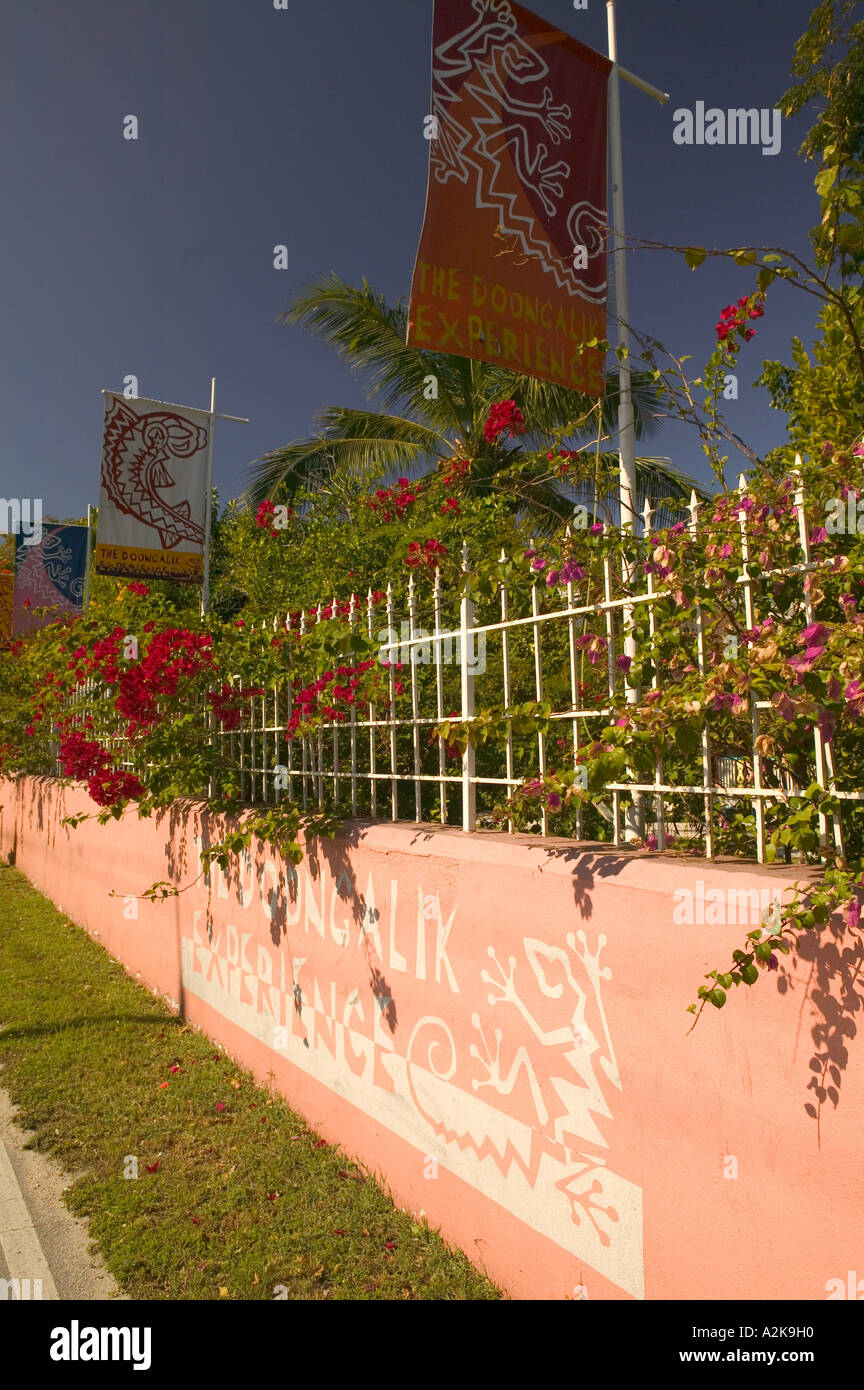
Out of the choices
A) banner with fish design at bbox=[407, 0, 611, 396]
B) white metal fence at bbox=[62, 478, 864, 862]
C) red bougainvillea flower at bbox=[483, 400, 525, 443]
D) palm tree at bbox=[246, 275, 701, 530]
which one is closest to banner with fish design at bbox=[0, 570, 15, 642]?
palm tree at bbox=[246, 275, 701, 530]

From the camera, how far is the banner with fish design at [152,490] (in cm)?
817

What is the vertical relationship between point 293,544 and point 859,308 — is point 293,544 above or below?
above

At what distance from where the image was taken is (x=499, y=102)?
12.6 feet

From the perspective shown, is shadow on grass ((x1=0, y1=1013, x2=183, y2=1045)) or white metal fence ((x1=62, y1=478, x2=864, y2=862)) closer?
white metal fence ((x1=62, y1=478, x2=864, y2=862))

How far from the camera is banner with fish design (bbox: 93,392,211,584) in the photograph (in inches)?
322

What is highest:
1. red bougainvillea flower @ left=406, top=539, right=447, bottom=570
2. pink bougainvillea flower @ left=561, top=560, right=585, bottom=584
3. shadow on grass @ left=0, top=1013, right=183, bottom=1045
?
red bougainvillea flower @ left=406, top=539, right=447, bottom=570

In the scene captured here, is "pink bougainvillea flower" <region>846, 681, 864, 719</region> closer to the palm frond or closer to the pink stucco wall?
the pink stucco wall

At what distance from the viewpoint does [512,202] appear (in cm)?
384

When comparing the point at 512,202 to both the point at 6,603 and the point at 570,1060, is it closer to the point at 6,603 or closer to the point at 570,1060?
the point at 570,1060

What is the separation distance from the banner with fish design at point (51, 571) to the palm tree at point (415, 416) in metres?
2.70

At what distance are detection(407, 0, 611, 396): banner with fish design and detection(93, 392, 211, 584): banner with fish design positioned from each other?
17.1ft
